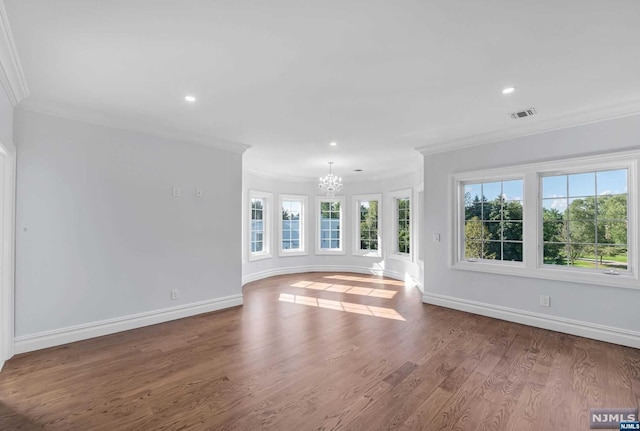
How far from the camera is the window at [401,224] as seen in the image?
7.17 meters

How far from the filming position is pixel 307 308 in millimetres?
4766

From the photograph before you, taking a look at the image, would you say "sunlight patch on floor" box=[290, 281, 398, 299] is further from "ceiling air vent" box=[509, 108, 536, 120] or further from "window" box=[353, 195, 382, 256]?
"ceiling air vent" box=[509, 108, 536, 120]

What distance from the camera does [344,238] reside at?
27.5 feet

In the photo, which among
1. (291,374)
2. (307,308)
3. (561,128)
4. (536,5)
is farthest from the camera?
(307,308)

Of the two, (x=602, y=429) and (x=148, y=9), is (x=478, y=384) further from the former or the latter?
(x=148, y=9)

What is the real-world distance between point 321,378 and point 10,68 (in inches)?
147

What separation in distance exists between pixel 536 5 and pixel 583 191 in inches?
115

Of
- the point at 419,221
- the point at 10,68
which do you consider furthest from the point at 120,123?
the point at 419,221

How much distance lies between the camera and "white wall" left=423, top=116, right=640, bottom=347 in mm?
3340

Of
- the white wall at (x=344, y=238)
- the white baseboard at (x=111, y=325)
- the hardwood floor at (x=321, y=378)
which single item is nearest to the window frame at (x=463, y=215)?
the hardwood floor at (x=321, y=378)

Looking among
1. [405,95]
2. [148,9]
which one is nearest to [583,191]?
[405,95]

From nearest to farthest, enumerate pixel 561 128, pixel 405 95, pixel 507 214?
pixel 405 95 → pixel 561 128 → pixel 507 214

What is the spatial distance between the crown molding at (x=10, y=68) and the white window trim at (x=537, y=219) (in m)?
5.07

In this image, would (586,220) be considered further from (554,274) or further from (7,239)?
(7,239)
